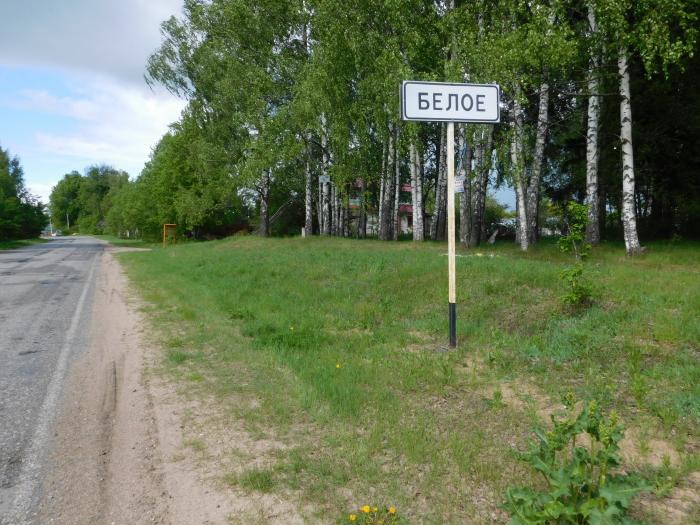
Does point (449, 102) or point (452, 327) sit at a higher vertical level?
point (449, 102)

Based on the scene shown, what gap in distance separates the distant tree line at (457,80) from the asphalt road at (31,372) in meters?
12.6

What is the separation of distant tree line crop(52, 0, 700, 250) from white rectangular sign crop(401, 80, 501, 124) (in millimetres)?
8329

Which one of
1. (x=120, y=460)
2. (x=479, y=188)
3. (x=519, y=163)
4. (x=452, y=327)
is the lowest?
(x=120, y=460)

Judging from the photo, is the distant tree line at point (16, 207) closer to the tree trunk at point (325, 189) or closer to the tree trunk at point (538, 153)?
the tree trunk at point (325, 189)

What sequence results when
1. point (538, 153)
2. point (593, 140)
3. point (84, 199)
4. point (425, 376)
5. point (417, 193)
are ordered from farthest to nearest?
point (84, 199) < point (417, 193) < point (538, 153) < point (593, 140) < point (425, 376)

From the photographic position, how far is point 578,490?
8.76ft

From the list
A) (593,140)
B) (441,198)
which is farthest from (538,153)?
(441,198)

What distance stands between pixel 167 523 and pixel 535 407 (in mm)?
3103

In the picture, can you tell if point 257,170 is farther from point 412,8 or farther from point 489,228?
point 489,228

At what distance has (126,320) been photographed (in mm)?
8945

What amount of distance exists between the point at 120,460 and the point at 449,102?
17.1 feet

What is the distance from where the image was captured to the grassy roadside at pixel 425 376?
3.29 m

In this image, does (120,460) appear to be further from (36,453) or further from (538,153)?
(538,153)

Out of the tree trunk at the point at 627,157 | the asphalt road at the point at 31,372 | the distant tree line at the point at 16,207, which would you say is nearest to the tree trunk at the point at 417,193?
the tree trunk at the point at 627,157
